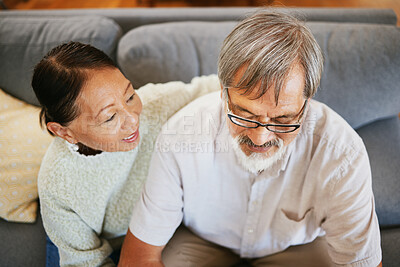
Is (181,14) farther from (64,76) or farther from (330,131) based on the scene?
(330,131)

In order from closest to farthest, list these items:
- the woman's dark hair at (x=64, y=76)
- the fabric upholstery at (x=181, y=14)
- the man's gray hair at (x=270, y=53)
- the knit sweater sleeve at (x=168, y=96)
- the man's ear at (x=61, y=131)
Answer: the man's gray hair at (x=270, y=53)
the woman's dark hair at (x=64, y=76)
the man's ear at (x=61, y=131)
the knit sweater sleeve at (x=168, y=96)
the fabric upholstery at (x=181, y=14)

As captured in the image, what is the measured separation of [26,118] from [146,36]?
0.63 metres

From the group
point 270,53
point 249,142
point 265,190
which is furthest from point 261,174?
point 270,53

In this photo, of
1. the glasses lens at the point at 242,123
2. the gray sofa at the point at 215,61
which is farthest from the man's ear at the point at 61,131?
Answer: the glasses lens at the point at 242,123

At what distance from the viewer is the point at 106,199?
1182mm

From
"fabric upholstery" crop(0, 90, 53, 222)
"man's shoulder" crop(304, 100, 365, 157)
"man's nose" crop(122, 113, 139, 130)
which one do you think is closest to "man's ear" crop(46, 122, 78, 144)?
"man's nose" crop(122, 113, 139, 130)

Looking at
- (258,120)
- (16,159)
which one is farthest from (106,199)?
(258,120)

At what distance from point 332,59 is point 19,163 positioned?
4.37 feet

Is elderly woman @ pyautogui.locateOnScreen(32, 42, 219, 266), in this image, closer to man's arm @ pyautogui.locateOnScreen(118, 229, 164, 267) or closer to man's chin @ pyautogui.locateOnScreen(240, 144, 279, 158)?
man's arm @ pyautogui.locateOnScreen(118, 229, 164, 267)

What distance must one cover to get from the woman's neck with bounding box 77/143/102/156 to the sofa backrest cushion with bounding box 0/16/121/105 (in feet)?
1.59

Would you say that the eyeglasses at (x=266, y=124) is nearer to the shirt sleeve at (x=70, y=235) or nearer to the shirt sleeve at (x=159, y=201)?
the shirt sleeve at (x=159, y=201)

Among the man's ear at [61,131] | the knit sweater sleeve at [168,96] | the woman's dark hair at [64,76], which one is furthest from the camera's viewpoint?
the knit sweater sleeve at [168,96]

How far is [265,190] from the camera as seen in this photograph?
→ 1.06 metres

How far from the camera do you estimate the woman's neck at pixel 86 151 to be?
1.10 meters
